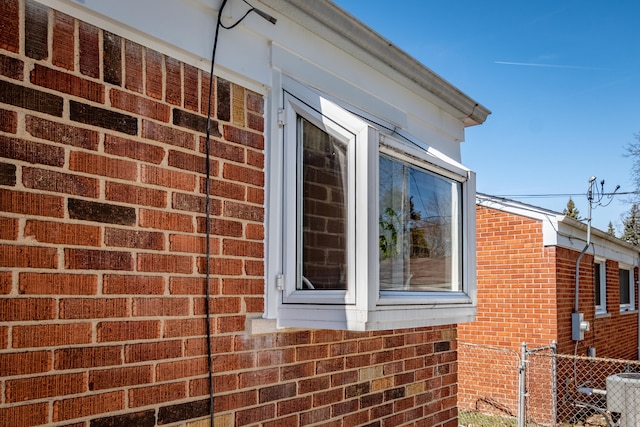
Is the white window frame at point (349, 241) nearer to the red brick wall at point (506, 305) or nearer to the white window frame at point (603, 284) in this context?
the red brick wall at point (506, 305)

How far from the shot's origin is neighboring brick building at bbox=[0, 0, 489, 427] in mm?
1813

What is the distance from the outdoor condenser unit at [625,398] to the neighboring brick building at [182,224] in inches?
209

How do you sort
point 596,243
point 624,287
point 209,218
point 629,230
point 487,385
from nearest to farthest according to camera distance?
point 209,218 → point 487,385 → point 596,243 → point 624,287 → point 629,230

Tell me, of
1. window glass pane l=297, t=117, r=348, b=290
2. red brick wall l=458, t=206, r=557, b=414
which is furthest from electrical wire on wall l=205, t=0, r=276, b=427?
red brick wall l=458, t=206, r=557, b=414

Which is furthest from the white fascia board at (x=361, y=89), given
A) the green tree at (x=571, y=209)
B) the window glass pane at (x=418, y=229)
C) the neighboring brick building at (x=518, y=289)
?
the green tree at (x=571, y=209)

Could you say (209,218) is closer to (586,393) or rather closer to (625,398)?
(625,398)

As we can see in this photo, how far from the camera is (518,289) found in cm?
927

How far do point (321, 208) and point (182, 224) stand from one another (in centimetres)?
80

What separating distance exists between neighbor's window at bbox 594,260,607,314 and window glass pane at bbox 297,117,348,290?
10.9 metres

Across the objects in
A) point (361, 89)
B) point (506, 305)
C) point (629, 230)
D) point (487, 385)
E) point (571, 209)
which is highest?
point (571, 209)

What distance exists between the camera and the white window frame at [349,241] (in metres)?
2.50

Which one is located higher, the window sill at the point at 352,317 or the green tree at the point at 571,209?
the green tree at the point at 571,209

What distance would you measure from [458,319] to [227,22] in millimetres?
2178

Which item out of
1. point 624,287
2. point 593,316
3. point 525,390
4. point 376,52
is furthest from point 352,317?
point 624,287
